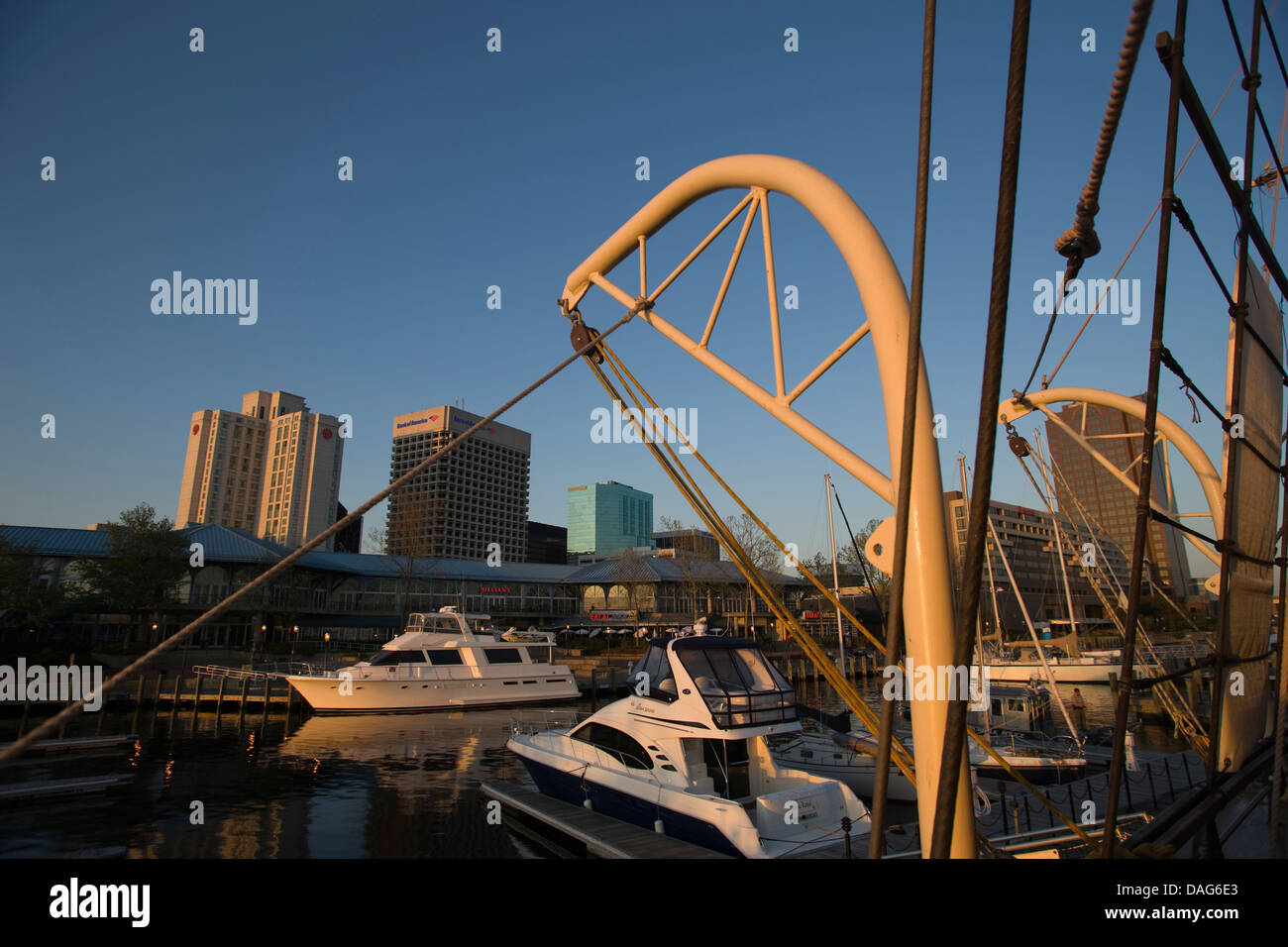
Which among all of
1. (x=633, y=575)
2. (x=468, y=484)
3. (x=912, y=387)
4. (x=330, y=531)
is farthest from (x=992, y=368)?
(x=468, y=484)

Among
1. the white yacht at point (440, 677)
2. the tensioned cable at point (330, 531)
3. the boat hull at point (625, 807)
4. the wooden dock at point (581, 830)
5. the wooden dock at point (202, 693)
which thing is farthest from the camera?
the wooden dock at point (202, 693)

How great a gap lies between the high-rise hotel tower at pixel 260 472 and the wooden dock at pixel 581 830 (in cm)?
15903

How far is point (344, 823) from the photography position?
1487cm

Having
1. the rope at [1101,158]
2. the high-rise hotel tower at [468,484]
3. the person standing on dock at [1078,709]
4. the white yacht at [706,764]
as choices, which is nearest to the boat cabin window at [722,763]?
the white yacht at [706,764]

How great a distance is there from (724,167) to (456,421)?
17590 centimetres

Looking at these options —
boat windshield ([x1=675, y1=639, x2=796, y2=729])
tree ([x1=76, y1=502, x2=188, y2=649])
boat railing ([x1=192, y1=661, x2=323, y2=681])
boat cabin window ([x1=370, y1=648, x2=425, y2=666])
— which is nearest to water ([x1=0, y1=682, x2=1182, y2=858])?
boat cabin window ([x1=370, y1=648, x2=425, y2=666])

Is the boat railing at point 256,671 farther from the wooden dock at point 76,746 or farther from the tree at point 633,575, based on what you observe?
the tree at point 633,575

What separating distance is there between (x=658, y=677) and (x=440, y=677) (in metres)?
23.1

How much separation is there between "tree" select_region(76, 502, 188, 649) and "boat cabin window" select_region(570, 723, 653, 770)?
4431 centimetres

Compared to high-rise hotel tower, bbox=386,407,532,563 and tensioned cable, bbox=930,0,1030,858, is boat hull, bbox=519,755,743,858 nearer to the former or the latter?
tensioned cable, bbox=930,0,1030,858

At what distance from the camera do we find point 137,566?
44688mm

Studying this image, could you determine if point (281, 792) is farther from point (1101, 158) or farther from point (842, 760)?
point (1101, 158)

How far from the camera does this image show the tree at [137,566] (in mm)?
43844
